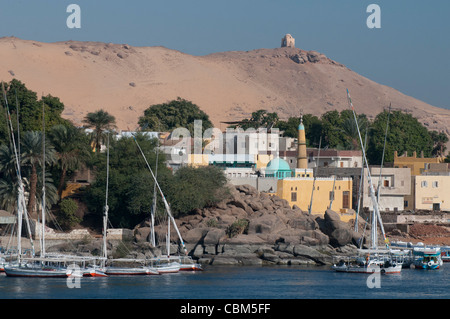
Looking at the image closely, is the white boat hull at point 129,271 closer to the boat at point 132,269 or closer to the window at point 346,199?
the boat at point 132,269

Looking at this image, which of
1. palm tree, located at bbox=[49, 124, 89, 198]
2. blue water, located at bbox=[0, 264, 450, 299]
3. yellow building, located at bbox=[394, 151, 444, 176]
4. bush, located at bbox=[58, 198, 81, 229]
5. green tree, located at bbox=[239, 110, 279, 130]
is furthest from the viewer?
green tree, located at bbox=[239, 110, 279, 130]

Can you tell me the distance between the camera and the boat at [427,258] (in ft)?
185

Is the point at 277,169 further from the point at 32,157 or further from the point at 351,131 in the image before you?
the point at 351,131

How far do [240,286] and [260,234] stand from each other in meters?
12.1

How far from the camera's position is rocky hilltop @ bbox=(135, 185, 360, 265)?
55.9 m

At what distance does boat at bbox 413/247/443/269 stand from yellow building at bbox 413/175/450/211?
1617 centimetres

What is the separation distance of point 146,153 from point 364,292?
23.8 m

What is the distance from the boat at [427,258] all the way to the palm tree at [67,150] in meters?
21.5

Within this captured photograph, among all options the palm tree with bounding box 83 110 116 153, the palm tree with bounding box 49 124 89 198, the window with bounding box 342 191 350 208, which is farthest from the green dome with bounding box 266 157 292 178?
the palm tree with bounding box 49 124 89 198

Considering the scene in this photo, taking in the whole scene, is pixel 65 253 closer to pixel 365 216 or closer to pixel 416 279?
pixel 416 279

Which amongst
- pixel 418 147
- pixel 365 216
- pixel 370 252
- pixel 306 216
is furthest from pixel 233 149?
pixel 418 147

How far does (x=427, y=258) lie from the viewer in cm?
5709

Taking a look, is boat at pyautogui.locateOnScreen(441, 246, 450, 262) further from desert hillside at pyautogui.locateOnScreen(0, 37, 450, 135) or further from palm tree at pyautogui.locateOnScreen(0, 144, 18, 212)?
desert hillside at pyautogui.locateOnScreen(0, 37, 450, 135)

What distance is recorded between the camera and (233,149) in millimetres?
77125
